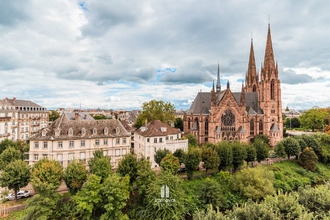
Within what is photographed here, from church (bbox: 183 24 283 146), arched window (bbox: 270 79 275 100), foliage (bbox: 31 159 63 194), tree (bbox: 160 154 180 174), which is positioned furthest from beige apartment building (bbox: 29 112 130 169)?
arched window (bbox: 270 79 275 100)

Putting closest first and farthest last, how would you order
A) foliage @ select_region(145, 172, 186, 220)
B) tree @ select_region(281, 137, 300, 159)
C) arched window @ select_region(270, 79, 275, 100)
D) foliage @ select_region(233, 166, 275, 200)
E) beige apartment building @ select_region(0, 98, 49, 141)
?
foliage @ select_region(145, 172, 186, 220), foliage @ select_region(233, 166, 275, 200), tree @ select_region(281, 137, 300, 159), beige apartment building @ select_region(0, 98, 49, 141), arched window @ select_region(270, 79, 275, 100)

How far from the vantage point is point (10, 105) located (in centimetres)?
5797

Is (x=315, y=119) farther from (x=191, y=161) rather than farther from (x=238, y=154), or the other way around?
(x=191, y=161)

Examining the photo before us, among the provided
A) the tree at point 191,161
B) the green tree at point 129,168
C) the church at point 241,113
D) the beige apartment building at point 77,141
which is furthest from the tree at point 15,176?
the church at point 241,113

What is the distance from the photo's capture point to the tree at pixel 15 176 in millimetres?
26062

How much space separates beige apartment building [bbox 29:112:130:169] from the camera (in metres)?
35.2

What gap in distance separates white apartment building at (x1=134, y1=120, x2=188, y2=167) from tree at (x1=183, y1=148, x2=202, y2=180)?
804 centimetres

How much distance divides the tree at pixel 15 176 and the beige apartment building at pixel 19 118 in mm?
30290

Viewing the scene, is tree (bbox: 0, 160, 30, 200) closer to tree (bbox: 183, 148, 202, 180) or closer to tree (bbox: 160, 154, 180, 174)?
tree (bbox: 160, 154, 180, 174)

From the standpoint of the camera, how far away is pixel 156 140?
4225 centimetres

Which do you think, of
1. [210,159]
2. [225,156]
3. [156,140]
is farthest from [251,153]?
[156,140]

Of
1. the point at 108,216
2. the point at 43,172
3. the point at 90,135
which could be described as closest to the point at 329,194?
the point at 108,216

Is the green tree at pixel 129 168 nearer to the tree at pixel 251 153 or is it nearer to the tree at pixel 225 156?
the tree at pixel 225 156

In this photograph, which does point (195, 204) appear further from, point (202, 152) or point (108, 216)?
point (108, 216)
